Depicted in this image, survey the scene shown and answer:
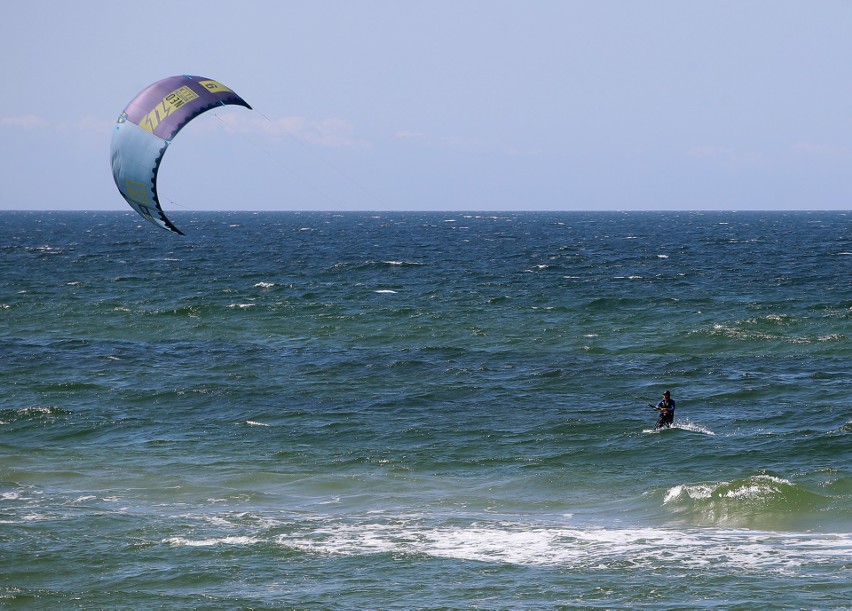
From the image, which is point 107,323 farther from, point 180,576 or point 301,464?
point 180,576

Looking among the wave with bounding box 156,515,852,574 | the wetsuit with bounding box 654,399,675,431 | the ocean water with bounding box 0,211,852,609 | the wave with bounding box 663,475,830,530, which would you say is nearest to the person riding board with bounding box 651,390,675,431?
the wetsuit with bounding box 654,399,675,431

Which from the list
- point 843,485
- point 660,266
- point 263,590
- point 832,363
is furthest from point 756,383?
point 660,266

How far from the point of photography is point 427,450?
33.8 meters

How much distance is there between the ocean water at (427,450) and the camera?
22359 millimetres

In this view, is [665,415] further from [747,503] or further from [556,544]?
[556,544]
